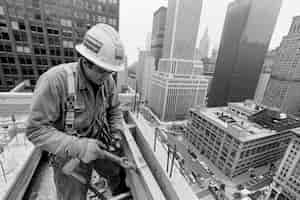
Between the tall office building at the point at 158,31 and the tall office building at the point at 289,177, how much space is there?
55749 millimetres

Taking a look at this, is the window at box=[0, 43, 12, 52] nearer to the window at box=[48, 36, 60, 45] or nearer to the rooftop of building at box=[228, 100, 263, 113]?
the window at box=[48, 36, 60, 45]

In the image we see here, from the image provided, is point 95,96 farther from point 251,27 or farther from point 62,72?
point 251,27

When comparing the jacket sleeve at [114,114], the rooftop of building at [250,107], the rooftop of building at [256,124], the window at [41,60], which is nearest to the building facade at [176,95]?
the rooftop of building at [250,107]

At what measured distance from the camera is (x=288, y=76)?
126 ft

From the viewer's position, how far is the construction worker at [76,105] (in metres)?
1.11

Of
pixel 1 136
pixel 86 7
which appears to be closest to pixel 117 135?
pixel 1 136

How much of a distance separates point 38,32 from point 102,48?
13.5 m

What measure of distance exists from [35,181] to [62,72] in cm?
220

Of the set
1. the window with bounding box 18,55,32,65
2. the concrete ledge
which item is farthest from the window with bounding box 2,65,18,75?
the concrete ledge

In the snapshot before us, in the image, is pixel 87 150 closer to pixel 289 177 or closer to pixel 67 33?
pixel 67 33

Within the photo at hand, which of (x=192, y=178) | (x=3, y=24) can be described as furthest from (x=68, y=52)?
(x=192, y=178)

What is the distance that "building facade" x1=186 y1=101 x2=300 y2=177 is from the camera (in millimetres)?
15602

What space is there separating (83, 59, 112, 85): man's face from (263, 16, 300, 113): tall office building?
177ft

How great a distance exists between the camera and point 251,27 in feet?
148
